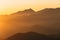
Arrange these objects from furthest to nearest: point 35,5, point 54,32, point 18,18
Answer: point 35,5, point 18,18, point 54,32

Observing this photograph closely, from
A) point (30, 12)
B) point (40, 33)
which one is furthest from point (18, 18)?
point (40, 33)

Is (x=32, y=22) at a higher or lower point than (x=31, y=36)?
higher

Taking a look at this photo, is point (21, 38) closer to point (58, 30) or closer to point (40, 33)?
point (40, 33)

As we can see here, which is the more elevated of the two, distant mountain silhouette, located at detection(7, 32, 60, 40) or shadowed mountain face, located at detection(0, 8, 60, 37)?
shadowed mountain face, located at detection(0, 8, 60, 37)

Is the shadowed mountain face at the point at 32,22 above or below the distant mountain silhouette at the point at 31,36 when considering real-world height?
above

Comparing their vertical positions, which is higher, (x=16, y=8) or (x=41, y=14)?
(x=16, y=8)

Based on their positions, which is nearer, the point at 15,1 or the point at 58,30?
the point at 58,30

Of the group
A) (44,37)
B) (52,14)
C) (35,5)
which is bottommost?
(44,37)

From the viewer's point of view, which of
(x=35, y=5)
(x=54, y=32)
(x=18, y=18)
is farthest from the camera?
(x=35, y=5)
